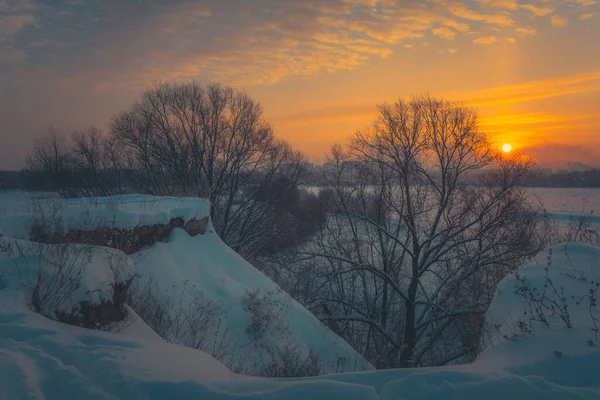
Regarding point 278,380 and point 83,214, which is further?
point 83,214

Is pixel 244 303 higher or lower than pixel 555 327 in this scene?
lower

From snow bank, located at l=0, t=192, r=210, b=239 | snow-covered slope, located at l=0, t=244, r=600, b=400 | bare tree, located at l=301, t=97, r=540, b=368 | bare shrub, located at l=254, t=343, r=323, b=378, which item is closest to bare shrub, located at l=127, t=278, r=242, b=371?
bare shrub, located at l=254, t=343, r=323, b=378

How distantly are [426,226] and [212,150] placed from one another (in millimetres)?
14224

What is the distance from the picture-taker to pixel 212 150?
83.5 feet

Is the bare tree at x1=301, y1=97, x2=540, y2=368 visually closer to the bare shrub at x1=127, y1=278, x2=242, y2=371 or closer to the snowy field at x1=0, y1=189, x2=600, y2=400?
the bare shrub at x1=127, y1=278, x2=242, y2=371

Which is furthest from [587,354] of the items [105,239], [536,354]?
[105,239]

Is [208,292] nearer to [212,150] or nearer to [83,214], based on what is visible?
[83,214]

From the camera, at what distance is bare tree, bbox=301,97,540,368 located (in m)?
14.3

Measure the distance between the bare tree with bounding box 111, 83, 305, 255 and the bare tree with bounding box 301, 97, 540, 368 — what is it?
700cm

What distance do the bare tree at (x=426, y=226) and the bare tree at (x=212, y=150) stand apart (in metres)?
7.00

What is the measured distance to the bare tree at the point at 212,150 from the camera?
2498cm

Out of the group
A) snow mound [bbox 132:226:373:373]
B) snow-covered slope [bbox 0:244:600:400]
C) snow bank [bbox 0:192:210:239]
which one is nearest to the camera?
snow-covered slope [bbox 0:244:600:400]

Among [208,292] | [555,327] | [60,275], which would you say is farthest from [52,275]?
[555,327]

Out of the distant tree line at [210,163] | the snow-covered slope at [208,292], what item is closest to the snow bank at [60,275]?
the snow-covered slope at [208,292]
